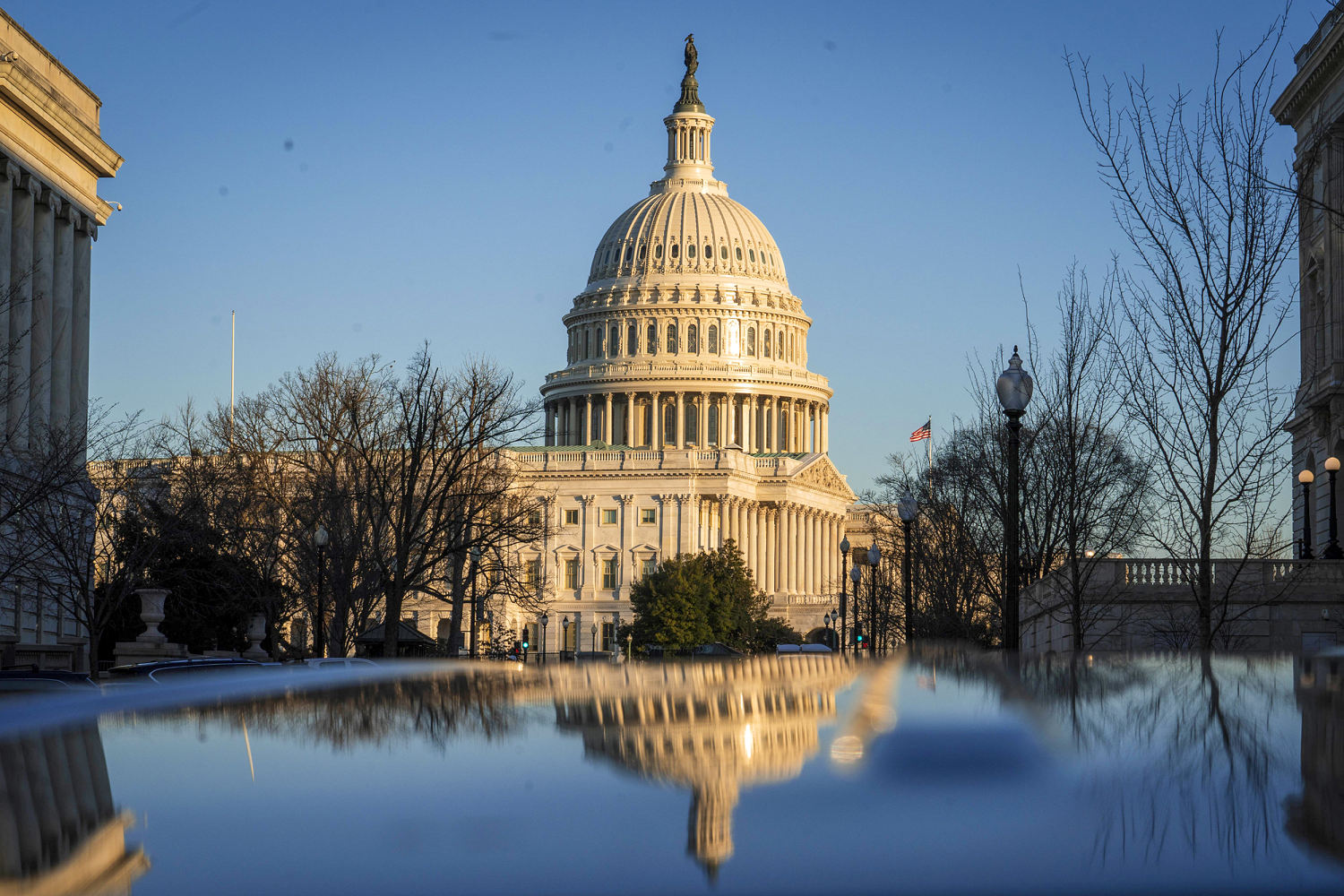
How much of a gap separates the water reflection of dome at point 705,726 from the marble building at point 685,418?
137182 millimetres

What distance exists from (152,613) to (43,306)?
12541mm

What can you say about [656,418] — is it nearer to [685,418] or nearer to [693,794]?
[685,418]

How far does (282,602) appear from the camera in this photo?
54844mm

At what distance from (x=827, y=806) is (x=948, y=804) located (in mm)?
201

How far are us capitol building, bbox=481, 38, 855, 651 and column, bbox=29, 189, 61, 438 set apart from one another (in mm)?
88499

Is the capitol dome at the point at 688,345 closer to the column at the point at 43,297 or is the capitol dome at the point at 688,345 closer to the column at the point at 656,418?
the column at the point at 656,418

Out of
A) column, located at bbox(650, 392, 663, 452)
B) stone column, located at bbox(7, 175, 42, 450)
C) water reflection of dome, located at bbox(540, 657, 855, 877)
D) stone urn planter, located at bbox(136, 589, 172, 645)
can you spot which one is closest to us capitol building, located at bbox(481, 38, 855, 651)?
column, located at bbox(650, 392, 663, 452)

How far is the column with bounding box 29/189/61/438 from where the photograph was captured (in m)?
53.0

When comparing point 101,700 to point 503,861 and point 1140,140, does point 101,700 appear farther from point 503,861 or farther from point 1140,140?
point 1140,140

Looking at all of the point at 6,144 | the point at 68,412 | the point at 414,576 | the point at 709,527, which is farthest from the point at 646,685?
the point at 709,527

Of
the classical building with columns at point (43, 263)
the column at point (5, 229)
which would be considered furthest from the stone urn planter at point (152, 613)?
the column at point (5, 229)

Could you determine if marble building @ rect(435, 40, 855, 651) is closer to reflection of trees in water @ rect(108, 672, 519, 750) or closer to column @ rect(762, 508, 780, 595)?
column @ rect(762, 508, 780, 595)

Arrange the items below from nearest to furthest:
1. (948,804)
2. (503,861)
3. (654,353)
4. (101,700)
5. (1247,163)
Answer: (503,861) < (948,804) < (101,700) < (1247,163) < (654,353)

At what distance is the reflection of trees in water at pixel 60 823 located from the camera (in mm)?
2766
